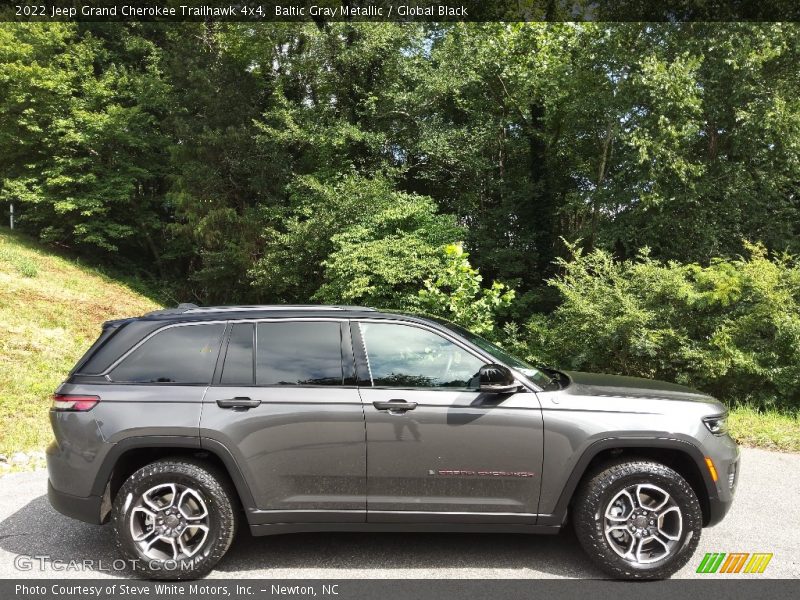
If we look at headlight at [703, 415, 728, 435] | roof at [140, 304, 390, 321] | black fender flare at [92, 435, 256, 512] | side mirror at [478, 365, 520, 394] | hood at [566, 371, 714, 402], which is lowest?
black fender flare at [92, 435, 256, 512]

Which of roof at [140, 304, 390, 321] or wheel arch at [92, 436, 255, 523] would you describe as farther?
roof at [140, 304, 390, 321]

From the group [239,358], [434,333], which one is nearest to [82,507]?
[239,358]

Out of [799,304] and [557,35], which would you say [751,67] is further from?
[557,35]

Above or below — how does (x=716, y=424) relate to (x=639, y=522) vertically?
above

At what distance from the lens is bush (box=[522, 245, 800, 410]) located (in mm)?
10188

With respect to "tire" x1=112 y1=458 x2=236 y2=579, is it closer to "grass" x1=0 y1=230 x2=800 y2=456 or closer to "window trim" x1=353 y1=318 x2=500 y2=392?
"window trim" x1=353 y1=318 x2=500 y2=392

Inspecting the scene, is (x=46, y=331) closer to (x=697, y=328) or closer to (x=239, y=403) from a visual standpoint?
(x=239, y=403)

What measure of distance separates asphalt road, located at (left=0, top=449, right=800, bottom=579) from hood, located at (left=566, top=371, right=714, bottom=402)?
1.08 m

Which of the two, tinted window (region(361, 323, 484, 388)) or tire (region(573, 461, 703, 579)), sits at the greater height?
tinted window (region(361, 323, 484, 388))

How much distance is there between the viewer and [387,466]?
12.9 ft

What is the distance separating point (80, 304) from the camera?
19.7 metres

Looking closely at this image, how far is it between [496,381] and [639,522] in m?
1.26

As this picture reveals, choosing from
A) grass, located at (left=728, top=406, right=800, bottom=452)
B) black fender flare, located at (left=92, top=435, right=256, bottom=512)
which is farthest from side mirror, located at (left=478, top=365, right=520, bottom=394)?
grass, located at (left=728, top=406, right=800, bottom=452)

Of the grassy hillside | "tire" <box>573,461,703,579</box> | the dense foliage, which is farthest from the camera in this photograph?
the dense foliage
